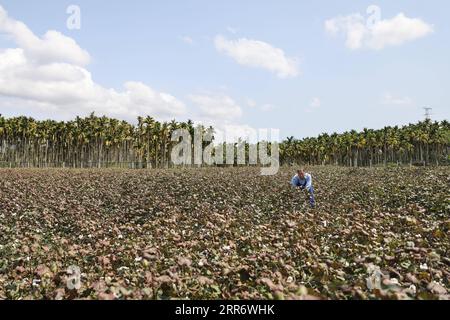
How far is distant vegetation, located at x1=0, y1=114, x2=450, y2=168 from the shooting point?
93.6 metres

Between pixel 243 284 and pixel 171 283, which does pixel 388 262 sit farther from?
pixel 171 283

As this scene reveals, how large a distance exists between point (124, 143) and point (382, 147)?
60.6 m

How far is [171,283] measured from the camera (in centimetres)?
518

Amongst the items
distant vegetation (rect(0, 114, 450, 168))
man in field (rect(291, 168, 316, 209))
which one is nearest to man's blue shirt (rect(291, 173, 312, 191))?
man in field (rect(291, 168, 316, 209))

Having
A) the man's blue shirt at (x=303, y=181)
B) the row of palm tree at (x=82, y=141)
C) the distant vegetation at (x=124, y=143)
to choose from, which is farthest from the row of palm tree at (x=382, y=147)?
the man's blue shirt at (x=303, y=181)

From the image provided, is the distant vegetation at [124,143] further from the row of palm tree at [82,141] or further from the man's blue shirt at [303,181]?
the man's blue shirt at [303,181]

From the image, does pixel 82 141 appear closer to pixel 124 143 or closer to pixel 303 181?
pixel 124 143

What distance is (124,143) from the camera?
101 m

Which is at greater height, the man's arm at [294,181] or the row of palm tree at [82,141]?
the row of palm tree at [82,141]

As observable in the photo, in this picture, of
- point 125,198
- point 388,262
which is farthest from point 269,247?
point 125,198

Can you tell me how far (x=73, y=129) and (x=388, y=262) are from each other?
9451 cm

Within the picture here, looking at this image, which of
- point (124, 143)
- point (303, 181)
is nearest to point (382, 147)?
point (124, 143)

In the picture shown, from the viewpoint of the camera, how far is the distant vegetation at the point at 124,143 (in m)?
93.6
